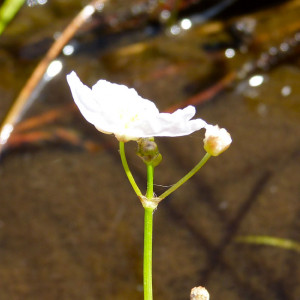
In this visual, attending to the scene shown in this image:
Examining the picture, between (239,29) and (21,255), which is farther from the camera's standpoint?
(239,29)

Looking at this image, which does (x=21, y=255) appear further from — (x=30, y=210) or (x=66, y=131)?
(x=66, y=131)

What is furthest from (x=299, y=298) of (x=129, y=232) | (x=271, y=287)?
(x=129, y=232)

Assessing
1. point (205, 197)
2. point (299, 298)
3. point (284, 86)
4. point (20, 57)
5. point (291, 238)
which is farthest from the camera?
point (20, 57)

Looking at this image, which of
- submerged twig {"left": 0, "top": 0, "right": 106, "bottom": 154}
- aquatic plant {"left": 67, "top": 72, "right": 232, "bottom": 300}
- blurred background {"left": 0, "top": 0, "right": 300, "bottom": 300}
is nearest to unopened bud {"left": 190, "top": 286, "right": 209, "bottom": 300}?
aquatic plant {"left": 67, "top": 72, "right": 232, "bottom": 300}

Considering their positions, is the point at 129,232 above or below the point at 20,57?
below

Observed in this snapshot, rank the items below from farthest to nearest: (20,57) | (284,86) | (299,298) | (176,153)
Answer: (20,57)
(284,86)
(176,153)
(299,298)

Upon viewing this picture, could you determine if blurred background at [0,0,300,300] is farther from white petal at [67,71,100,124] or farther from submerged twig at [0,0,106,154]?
white petal at [67,71,100,124]

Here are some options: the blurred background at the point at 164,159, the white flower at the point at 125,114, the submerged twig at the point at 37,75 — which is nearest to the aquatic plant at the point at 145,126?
the white flower at the point at 125,114

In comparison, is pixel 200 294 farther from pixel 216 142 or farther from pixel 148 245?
pixel 216 142
